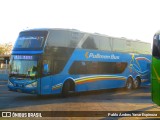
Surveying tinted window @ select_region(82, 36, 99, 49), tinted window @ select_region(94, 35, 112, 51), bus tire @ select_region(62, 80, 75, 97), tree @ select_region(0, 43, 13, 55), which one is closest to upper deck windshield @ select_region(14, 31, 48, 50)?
bus tire @ select_region(62, 80, 75, 97)

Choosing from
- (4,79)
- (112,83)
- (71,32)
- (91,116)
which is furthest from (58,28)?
(4,79)

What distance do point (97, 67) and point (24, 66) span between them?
5.46 meters

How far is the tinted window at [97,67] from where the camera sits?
19.8m

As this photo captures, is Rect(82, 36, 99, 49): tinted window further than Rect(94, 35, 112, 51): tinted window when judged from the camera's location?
No

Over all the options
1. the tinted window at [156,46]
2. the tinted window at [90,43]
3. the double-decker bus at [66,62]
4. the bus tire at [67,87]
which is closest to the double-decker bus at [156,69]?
the tinted window at [156,46]

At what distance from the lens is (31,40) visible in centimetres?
1806

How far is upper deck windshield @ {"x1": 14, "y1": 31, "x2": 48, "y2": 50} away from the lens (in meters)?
17.8

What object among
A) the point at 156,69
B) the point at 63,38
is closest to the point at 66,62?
the point at 63,38

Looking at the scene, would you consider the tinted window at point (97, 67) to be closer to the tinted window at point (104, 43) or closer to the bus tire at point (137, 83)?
the tinted window at point (104, 43)

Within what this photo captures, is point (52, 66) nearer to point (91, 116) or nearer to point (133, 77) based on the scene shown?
point (91, 116)

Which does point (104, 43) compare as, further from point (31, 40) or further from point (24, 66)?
point (24, 66)

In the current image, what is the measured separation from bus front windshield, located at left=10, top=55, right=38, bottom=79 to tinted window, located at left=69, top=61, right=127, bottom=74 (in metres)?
2.58

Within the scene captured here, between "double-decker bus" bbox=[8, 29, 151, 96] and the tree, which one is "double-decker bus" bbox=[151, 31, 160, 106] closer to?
"double-decker bus" bbox=[8, 29, 151, 96]

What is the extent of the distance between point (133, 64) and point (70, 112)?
13.1 metres
